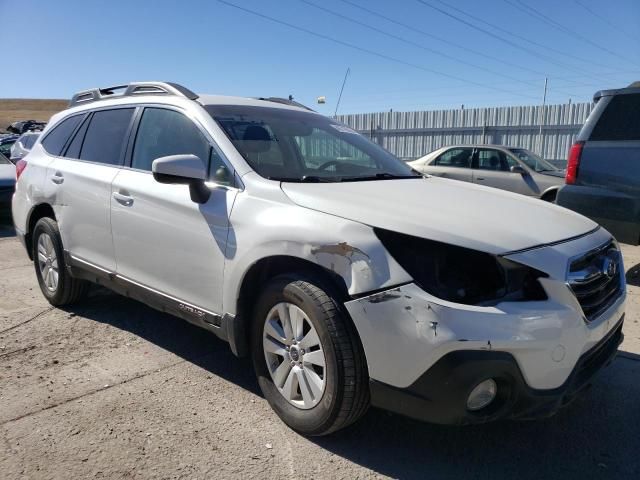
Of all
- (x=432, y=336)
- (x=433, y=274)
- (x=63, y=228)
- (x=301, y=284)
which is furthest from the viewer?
(x=63, y=228)

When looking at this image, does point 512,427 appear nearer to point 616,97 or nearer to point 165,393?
point 165,393

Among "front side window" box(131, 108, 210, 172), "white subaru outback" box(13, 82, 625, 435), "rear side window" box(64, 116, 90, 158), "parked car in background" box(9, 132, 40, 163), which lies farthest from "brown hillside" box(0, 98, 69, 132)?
"white subaru outback" box(13, 82, 625, 435)

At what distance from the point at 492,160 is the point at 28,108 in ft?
228

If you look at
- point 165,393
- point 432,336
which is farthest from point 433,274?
point 165,393

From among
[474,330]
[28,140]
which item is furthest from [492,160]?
[28,140]

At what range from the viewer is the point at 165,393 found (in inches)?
128

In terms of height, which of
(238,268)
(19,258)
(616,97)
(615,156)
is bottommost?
(19,258)

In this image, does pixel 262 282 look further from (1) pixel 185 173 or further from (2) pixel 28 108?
(2) pixel 28 108

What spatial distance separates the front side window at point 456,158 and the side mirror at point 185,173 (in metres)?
9.01

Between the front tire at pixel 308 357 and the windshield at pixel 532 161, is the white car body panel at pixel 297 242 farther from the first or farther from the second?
the windshield at pixel 532 161

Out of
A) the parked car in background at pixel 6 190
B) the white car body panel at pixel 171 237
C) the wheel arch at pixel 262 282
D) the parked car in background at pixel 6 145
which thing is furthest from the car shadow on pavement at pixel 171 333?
the parked car in background at pixel 6 145

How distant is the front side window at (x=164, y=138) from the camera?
11.1 ft

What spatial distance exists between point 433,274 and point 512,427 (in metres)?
1.13

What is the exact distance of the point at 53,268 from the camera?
4.69 m
